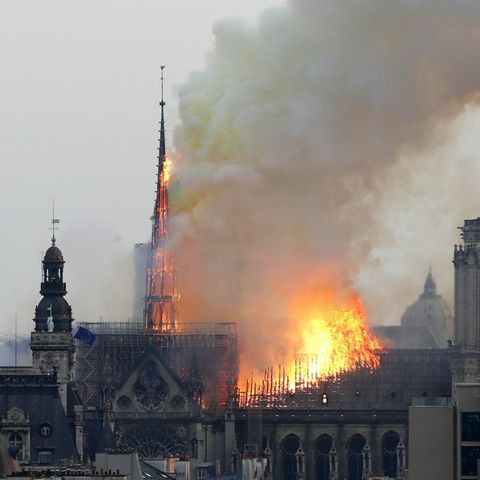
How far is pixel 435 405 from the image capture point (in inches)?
5807

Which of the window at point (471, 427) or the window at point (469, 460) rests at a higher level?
the window at point (471, 427)

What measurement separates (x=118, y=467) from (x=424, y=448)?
113 feet

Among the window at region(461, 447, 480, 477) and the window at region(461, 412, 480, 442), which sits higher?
the window at region(461, 412, 480, 442)

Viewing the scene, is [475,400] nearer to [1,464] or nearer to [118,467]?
[1,464]

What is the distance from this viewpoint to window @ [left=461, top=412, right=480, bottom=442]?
461ft

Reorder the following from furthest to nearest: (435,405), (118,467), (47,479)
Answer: (118,467) → (435,405) → (47,479)

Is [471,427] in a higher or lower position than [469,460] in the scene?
higher

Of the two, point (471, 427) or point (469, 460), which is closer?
point (469, 460)

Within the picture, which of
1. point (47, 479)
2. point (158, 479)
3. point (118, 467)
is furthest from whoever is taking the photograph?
point (158, 479)

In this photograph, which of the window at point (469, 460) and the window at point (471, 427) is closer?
the window at point (469, 460)

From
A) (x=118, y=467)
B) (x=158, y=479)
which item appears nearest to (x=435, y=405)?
(x=118, y=467)

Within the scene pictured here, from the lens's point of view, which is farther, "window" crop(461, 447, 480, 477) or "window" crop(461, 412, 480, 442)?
"window" crop(461, 412, 480, 442)

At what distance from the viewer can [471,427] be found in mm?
140625

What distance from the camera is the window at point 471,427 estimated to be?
140m
